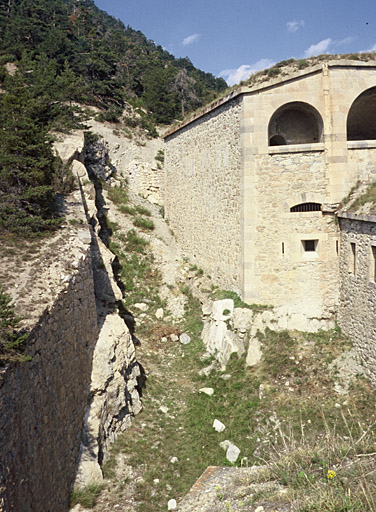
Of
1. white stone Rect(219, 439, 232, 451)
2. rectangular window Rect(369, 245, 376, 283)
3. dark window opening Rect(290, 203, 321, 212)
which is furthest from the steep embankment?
dark window opening Rect(290, 203, 321, 212)

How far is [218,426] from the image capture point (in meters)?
10.0

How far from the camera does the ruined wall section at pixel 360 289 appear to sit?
10570mm

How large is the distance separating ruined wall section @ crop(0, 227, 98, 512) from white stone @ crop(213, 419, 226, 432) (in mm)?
3421

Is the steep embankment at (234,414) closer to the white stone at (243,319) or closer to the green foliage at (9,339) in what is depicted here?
the white stone at (243,319)

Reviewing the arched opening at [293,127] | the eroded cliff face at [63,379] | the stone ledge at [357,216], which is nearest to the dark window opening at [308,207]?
the stone ledge at [357,216]

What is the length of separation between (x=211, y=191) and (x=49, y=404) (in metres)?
10.6

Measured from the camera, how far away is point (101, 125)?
26906 mm

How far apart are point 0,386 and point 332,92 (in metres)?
11.9

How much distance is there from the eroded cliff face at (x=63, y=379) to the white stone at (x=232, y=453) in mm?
2568

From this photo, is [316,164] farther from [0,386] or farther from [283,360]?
[0,386]

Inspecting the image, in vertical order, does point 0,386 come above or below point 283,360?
above

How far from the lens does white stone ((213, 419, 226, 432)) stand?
999 centimetres

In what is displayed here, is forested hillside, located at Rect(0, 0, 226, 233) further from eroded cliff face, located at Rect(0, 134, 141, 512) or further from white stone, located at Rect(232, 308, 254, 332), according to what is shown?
white stone, located at Rect(232, 308, 254, 332)

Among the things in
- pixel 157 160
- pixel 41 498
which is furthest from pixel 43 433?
pixel 157 160
